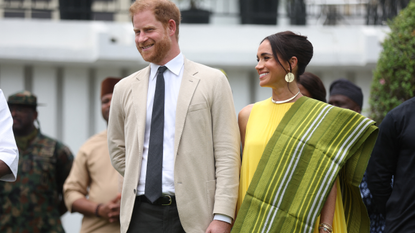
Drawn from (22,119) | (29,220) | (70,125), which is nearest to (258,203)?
(29,220)

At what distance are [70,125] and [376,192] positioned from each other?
492 centimetres

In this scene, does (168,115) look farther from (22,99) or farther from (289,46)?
(22,99)

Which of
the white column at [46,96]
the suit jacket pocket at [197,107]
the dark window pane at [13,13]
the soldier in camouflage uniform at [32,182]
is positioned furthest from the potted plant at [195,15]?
the suit jacket pocket at [197,107]

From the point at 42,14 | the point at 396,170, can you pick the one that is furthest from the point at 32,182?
the point at 42,14

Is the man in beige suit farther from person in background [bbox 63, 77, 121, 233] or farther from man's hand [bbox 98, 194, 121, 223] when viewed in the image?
person in background [bbox 63, 77, 121, 233]

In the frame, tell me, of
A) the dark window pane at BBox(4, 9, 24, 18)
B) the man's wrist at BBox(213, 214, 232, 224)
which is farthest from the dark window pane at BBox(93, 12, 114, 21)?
the man's wrist at BBox(213, 214, 232, 224)

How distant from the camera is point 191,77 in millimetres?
3053

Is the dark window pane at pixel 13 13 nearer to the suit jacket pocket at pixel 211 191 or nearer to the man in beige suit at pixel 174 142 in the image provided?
the man in beige suit at pixel 174 142

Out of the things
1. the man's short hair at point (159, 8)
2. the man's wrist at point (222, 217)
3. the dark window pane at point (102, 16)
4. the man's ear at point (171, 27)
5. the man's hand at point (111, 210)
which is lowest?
the man's hand at point (111, 210)

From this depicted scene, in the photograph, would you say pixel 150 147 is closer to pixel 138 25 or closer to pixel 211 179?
pixel 211 179

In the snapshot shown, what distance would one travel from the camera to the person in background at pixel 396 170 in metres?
3.22

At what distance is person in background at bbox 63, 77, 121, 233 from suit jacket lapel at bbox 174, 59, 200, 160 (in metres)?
1.42

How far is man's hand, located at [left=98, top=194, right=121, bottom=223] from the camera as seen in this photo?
4.09 m

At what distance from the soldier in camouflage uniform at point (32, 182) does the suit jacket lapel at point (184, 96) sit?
2.31 m
